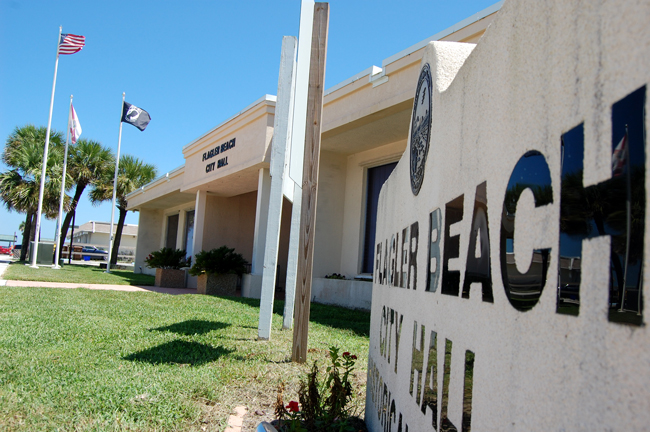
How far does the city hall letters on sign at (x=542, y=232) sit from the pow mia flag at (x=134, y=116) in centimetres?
2332

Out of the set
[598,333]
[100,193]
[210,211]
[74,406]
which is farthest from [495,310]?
[100,193]

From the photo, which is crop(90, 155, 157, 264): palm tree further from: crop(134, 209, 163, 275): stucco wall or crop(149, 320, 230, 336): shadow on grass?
crop(149, 320, 230, 336): shadow on grass

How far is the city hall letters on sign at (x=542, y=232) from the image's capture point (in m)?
0.82

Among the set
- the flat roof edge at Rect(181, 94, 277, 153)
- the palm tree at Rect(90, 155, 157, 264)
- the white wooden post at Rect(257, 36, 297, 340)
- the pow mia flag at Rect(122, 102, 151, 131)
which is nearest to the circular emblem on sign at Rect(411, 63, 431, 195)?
the white wooden post at Rect(257, 36, 297, 340)

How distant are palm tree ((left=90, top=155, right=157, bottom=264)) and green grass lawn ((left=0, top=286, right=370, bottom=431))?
23.7m

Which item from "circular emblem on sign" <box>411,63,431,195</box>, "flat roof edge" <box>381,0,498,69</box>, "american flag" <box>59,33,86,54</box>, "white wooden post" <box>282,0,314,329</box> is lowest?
"circular emblem on sign" <box>411,63,431,195</box>

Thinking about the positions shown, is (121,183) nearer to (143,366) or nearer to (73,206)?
(73,206)

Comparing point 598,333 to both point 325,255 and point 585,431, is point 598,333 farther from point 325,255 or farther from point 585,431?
point 325,255

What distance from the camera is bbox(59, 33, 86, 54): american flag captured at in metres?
21.5

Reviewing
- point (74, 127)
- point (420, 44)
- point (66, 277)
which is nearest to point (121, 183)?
point (74, 127)

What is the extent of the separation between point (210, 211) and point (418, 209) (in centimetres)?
1568

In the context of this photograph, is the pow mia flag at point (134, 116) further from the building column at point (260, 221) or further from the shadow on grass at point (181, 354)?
the shadow on grass at point (181, 354)

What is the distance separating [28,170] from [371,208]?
24973 millimetres

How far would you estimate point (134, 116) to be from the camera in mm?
23188
